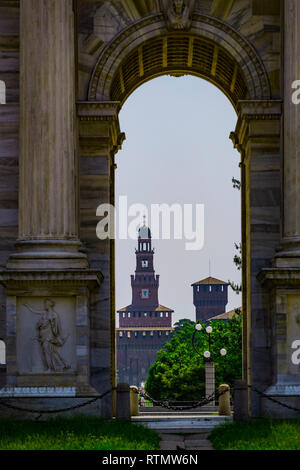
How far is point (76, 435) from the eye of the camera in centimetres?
3731

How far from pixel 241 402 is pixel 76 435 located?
7.98 meters

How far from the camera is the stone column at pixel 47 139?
44.3 meters

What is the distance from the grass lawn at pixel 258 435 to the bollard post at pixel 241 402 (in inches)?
25.1

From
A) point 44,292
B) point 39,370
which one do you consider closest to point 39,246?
point 44,292

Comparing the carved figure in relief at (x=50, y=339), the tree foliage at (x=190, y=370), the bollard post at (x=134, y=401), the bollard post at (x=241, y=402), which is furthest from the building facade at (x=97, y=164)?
the tree foliage at (x=190, y=370)

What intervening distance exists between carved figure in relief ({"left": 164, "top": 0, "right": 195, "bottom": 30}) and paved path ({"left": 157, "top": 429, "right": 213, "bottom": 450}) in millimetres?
16598

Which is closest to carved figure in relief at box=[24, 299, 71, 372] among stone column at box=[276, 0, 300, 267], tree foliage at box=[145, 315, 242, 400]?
stone column at box=[276, 0, 300, 267]

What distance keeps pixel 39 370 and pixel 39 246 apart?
466cm

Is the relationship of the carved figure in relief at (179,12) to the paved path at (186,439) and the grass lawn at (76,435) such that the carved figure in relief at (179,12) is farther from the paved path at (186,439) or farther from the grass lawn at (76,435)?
the grass lawn at (76,435)

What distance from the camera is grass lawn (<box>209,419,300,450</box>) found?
35044mm

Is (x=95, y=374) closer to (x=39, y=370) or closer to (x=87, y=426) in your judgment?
(x=39, y=370)

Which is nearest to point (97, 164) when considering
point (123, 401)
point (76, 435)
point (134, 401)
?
point (123, 401)

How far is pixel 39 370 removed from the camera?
43406 millimetres
